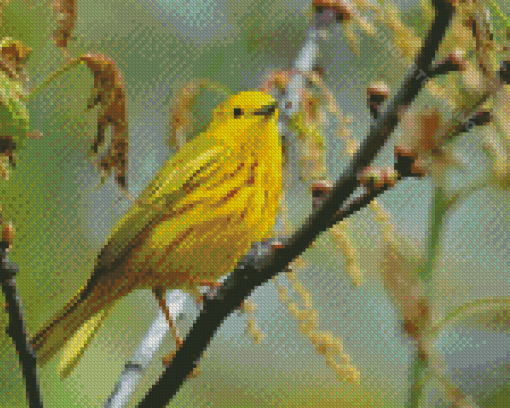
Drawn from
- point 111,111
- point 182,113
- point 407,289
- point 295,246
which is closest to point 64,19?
point 111,111

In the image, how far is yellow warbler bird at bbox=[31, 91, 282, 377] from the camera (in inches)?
35.7

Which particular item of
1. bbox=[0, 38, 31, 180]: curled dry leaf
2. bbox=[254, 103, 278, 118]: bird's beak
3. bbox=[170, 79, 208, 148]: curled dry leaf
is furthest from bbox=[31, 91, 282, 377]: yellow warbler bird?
bbox=[0, 38, 31, 180]: curled dry leaf

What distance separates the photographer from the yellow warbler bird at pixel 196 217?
0.91m

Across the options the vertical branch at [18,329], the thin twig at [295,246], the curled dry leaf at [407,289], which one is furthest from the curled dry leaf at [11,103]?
the curled dry leaf at [407,289]

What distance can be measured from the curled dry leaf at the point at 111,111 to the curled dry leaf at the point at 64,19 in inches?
1.7

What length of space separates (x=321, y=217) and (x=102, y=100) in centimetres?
51

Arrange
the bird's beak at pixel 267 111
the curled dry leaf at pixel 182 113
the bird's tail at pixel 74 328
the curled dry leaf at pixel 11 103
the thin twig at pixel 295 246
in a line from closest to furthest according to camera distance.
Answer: the thin twig at pixel 295 246 → the curled dry leaf at pixel 11 103 → the bird's tail at pixel 74 328 → the bird's beak at pixel 267 111 → the curled dry leaf at pixel 182 113

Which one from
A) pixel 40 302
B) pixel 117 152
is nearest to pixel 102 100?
pixel 117 152

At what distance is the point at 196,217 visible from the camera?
37.0 inches

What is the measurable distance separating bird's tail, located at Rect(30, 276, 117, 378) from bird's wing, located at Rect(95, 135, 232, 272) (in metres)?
0.06

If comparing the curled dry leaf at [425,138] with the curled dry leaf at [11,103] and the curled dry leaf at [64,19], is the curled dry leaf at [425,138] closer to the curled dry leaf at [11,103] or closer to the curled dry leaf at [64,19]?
the curled dry leaf at [11,103]

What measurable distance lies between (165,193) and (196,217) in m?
0.07

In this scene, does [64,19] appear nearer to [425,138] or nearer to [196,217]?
[196,217]

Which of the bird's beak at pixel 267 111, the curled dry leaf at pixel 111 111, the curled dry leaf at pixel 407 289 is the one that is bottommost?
the curled dry leaf at pixel 407 289
